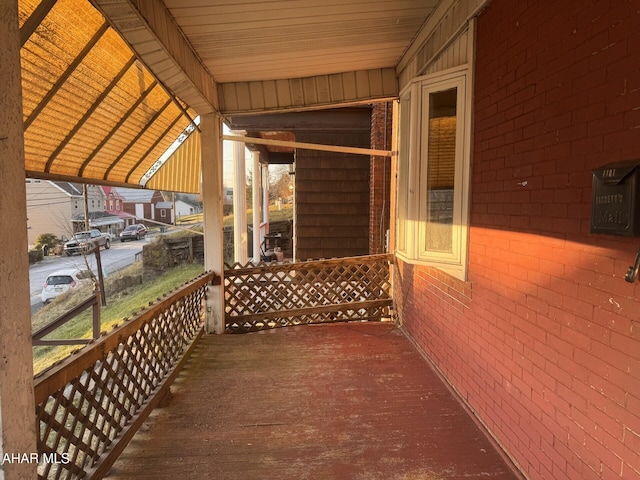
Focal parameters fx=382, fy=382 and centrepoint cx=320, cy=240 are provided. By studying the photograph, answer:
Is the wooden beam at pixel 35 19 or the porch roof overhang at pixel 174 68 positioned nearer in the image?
the wooden beam at pixel 35 19

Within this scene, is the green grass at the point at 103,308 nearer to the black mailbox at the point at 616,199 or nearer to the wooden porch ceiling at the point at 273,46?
the wooden porch ceiling at the point at 273,46

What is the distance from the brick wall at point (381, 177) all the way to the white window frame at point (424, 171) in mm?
1398

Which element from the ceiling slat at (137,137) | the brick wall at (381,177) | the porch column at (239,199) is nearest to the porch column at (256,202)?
the porch column at (239,199)

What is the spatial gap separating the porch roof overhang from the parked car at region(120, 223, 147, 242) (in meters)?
15.8

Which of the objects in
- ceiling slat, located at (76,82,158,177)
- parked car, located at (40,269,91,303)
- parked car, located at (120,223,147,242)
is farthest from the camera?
parked car, located at (120,223,147,242)

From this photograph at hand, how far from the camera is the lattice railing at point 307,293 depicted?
5.13 m

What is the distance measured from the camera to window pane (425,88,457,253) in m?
3.27

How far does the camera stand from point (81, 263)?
13.8 metres

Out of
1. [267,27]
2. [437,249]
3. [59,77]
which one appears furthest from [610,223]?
[59,77]

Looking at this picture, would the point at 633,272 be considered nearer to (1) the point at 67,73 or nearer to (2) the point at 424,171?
(2) the point at 424,171

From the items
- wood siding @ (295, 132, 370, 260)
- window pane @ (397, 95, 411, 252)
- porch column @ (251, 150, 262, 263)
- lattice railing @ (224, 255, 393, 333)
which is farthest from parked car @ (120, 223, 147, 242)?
window pane @ (397, 95, 411, 252)

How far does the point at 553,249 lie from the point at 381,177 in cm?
446

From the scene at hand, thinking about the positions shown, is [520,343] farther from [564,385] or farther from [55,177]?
[55,177]

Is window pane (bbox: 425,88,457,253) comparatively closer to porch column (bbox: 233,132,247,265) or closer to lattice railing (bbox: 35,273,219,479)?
lattice railing (bbox: 35,273,219,479)
